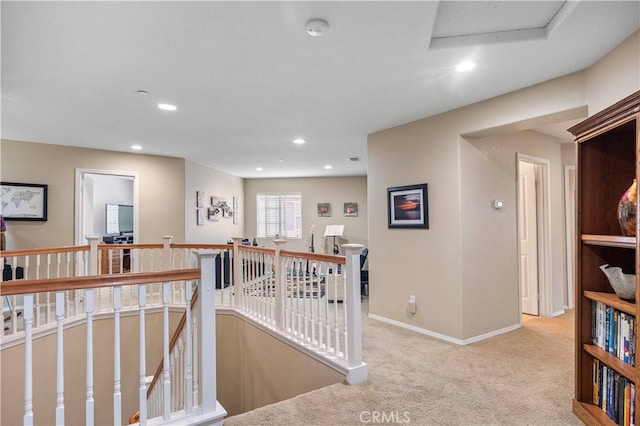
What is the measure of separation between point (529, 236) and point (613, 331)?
105 inches

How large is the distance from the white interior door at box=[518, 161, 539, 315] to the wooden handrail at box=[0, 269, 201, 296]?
4.13m

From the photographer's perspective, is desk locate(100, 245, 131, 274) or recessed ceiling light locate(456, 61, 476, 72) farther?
desk locate(100, 245, 131, 274)

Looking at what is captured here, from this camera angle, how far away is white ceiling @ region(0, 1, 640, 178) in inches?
72.9

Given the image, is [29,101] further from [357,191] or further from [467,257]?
[357,191]

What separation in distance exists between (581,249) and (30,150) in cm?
640

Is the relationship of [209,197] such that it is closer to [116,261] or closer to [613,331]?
[116,261]

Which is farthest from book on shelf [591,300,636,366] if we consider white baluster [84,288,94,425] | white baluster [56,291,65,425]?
white baluster [56,291,65,425]

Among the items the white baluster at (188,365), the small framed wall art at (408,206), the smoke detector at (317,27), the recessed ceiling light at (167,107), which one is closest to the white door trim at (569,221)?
the small framed wall art at (408,206)

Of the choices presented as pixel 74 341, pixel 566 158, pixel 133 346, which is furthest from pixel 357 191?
pixel 74 341

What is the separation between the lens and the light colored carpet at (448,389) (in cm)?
212

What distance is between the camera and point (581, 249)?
210 cm

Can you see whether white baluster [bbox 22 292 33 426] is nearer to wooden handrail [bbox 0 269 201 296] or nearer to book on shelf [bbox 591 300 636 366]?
wooden handrail [bbox 0 269 201 296]

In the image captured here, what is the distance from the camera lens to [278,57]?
2.33m

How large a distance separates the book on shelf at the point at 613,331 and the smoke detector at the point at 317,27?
2269 mm
